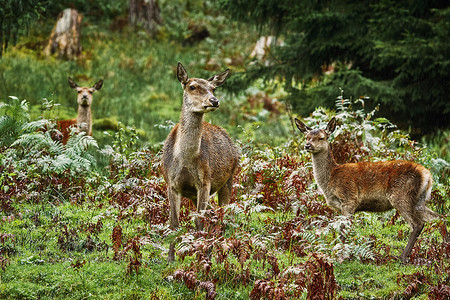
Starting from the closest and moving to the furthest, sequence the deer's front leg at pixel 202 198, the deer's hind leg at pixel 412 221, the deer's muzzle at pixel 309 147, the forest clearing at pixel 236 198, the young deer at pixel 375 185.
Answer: the forest clearing at pixel 236 198, the deer's front leg at pixel 202 198, the deer's hind leg at pixel 412 221, the young deer at pixel 375 185, the deer's muzzle at pixel 309 147

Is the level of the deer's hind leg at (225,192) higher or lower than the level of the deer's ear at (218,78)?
lower

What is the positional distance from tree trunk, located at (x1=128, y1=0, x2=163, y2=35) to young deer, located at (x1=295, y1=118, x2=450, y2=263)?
2255cm

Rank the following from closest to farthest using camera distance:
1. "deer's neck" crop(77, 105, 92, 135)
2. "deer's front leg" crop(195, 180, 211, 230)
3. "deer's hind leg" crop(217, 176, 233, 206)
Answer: "deer's front leg" crop(195, 180, 211, 230) < "deer's hind leg" crop(217, 176, 233, 206) < "deer's neck" crop(77, 105, 92, 135)

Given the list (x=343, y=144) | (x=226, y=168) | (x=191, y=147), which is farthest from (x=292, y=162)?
(x=191, y=147)

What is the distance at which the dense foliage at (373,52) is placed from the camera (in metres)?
12.5

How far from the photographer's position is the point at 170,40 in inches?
1169

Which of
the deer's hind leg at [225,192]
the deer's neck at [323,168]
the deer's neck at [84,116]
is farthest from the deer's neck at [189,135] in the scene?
the deer's neck at [84,116]

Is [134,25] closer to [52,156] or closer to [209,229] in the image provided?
[52,156]

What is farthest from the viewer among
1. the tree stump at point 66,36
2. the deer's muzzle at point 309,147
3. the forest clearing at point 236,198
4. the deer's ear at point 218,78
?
the tree stump at point 66,36

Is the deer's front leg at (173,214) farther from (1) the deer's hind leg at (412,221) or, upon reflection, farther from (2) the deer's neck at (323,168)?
(1) the deer's hind leg at (412,221)

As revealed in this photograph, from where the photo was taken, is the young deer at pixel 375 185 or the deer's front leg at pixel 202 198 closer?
the deer's front leg at pixel 202 198

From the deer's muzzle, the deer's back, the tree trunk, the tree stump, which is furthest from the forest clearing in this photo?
the tree trunk

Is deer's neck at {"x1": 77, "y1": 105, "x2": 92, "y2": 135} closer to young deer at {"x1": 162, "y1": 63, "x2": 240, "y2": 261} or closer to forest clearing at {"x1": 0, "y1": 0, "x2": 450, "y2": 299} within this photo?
forest clearing at {"x1": 0, "y1": 0, "x2": 450, "y2": 299}

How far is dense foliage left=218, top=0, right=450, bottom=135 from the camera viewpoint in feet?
41.1
